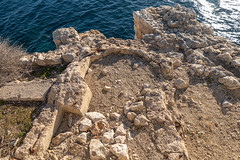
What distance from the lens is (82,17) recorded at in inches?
559

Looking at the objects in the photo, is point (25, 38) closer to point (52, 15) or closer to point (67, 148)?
point (52, 15)

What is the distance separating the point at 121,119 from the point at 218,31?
38.4 feet

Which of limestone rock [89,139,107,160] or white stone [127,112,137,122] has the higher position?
white stone [127,112,137,122]

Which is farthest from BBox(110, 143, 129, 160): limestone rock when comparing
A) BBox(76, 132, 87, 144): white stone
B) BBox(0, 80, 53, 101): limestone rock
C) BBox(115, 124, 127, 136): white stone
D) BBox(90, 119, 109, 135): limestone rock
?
BBox(0, 80, 53, 101): limestone rock

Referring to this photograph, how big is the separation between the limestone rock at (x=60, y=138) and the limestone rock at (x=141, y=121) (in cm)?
173

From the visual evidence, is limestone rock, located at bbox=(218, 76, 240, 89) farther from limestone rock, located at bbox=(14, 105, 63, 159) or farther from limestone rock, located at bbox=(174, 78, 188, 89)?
limestone rock, located at bbox=(14, 105, 63, 159)

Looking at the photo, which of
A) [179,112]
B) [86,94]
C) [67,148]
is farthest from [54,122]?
[179,112]

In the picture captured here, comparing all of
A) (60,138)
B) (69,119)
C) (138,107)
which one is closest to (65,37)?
(69,119)

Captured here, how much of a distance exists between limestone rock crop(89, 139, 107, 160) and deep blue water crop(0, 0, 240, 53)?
377 inches

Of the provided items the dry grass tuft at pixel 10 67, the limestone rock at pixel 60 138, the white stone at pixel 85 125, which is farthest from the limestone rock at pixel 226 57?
the dry grass tuft at pixel 10 67

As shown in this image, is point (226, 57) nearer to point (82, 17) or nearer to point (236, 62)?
point (236, 62)

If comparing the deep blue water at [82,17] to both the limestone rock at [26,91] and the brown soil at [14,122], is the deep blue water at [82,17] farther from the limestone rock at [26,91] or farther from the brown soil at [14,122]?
the brown soil at [14,122]

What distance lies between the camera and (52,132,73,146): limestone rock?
4379 millimetres

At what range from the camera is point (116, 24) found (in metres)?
13.9
